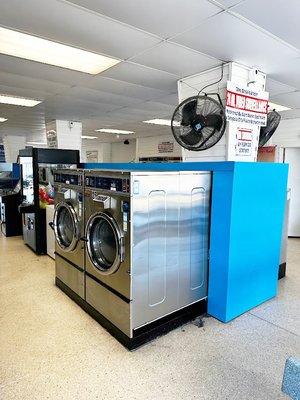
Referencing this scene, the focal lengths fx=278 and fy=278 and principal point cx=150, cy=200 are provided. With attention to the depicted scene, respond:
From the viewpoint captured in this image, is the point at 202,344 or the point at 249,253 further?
the point at 249,253

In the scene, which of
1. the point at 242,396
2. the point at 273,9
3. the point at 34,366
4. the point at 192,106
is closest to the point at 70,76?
the point at 192,106

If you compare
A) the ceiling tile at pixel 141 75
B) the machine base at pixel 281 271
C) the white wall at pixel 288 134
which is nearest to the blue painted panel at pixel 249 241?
the machine base at pixel 281 271

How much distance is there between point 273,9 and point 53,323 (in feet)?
11.3

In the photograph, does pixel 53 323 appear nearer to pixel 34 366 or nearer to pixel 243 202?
pixel 34 366

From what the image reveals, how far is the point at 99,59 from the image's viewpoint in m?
3.47

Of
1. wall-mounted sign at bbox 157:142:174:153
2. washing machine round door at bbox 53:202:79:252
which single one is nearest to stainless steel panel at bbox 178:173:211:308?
washing machine round door at bbox 53:202:79:252

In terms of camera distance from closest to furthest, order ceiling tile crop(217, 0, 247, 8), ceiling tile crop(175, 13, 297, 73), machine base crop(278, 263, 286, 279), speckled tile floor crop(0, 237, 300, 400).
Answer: speckled tile floor crop(0, 237, 300, 400), ceiling tile crop(217, 0, 247, 8), ceiling tile crop(175, 13, 297, 73), machine base crop(278, 263, 286, 279)

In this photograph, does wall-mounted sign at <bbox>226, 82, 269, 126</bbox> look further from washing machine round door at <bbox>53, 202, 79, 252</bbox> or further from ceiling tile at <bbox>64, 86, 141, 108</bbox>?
ceiling tile at <bbox>64, 86, 141, 108</bbox>

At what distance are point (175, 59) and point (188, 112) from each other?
643 millimetres

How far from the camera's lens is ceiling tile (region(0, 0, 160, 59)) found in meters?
2.29

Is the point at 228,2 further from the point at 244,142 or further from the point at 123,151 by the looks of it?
the point at 123,151

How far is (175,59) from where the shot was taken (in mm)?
3371

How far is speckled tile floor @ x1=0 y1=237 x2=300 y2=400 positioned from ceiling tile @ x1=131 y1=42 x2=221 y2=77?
2947mm

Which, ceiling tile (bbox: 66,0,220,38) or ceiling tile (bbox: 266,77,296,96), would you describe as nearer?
ceiling tile (bbox: 66,0,220,38)
